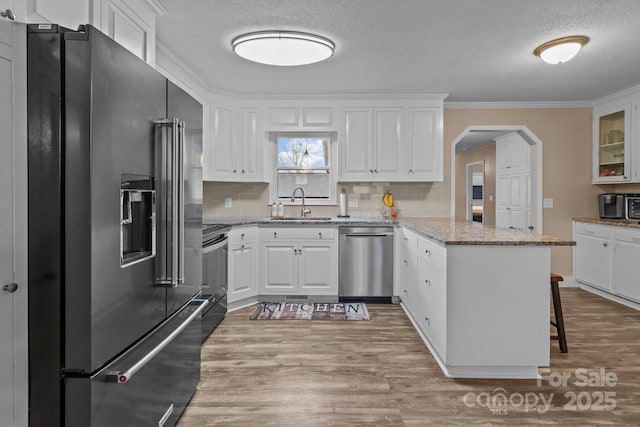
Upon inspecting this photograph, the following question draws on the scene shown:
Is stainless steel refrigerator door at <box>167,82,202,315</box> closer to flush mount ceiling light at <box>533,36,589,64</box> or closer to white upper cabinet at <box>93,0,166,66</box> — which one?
white upper cabinet at <box>93,0,166,66</box>

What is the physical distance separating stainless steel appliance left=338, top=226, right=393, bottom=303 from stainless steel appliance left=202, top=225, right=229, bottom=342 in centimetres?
129

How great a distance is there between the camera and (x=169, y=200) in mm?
1776

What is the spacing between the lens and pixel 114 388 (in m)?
1.46

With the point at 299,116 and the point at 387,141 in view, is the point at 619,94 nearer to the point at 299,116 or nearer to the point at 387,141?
the point at 387,141

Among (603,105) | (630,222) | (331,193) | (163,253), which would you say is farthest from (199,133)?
(603,105)

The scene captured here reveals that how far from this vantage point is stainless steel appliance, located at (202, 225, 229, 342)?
10.6 feet

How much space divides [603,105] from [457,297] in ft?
13.0

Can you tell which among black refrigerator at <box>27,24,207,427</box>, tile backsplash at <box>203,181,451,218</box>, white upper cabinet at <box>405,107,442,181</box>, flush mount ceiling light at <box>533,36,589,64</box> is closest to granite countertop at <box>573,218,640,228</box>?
tile backsplash at <box>203,181,451,218</box>

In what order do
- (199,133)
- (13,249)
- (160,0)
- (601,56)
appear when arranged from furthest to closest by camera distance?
(601,56) → (160,0) → (199,133) → (13,249)

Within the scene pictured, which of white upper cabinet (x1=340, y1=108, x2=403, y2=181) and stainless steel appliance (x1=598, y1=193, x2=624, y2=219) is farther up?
white upper cabinet (x1=340, y1=108, x2=403, y2=181)

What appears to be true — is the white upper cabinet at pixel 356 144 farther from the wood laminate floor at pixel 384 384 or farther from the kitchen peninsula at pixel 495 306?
the kitchen peninsula at pixel 495 306

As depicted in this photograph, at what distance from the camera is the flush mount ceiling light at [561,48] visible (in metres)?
3.07

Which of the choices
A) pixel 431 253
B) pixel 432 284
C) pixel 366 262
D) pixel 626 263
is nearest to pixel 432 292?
pixel 432 284

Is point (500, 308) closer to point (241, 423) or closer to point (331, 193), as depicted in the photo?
point (241, 423)
